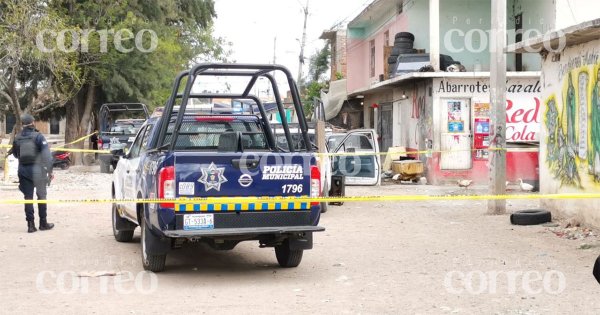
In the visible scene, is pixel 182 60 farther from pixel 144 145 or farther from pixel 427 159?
pixel 144 145

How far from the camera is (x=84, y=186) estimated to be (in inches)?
838

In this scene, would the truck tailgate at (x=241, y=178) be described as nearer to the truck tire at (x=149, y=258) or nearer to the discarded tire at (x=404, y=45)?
the truck tire at (x=149, y=258)

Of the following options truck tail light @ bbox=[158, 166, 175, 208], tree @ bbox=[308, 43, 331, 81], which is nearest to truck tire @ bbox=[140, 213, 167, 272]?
truck tail light @ bbox=[158, 166, 175, 208]

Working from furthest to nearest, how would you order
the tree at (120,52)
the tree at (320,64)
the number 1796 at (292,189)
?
the tree at (320,64), the tree at (120,52), the number 1796 at (292,189)

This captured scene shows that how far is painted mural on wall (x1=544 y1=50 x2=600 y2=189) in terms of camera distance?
11695 mm

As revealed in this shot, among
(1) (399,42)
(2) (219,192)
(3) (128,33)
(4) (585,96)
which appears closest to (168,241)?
(2) (219,192)

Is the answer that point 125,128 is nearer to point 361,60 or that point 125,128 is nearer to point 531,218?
point 361,60

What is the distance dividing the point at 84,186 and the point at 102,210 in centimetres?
626

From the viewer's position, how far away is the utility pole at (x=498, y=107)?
46.1 feet

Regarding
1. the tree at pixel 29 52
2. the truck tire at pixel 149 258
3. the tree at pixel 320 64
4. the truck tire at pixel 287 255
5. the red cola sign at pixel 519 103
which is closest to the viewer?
the truck tire at pixel 149 258

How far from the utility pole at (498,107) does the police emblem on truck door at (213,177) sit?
24.5 ft

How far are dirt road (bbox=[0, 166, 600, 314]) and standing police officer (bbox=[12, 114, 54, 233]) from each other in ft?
2.23

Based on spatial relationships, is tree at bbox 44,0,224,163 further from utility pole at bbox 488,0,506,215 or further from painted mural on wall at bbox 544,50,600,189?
painted mural on wall at bbox 544,50,600,189

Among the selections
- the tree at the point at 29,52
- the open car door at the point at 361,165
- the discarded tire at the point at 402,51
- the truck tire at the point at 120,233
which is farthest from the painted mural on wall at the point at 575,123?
the tree at the point at 29,52
